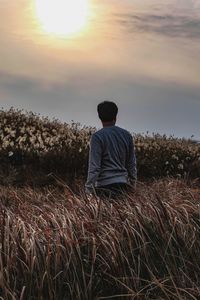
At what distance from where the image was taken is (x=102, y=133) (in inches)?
315

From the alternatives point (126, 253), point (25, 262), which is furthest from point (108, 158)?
point (25, 262)

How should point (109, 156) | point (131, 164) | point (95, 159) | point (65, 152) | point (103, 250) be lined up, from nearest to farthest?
point (103, 250)
point (95, 159)
point (109, 156)
point (131, 164)
point (65, 152)

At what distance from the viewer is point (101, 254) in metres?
5.96

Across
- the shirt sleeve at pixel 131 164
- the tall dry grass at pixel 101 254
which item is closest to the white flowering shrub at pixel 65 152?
the shirt sleeve at pixel 131 164

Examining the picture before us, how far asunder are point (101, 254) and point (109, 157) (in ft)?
7.47

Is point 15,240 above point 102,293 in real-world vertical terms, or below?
above

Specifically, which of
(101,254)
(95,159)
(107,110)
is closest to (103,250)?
(101,254)

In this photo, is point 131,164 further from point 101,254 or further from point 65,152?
point 65,152

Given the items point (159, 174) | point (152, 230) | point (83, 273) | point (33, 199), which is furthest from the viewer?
point (159, 174)

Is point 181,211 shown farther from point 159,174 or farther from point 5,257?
point 159,174

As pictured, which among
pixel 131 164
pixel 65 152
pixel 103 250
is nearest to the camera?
pixel 103 250

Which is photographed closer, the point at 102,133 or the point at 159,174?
the point at 102,133

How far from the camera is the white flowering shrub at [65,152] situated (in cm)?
1584

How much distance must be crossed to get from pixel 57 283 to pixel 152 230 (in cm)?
138
